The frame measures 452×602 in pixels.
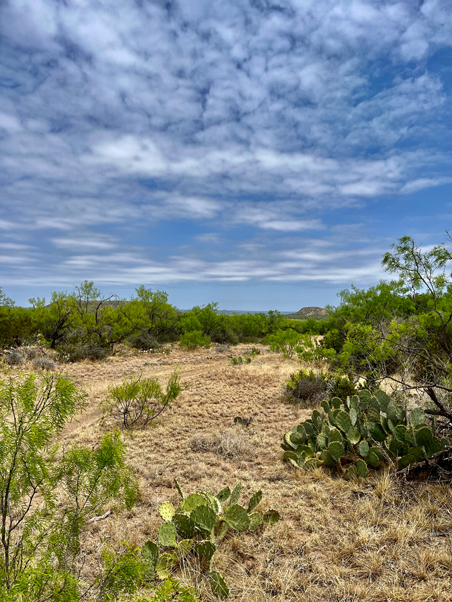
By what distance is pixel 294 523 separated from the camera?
388 cm

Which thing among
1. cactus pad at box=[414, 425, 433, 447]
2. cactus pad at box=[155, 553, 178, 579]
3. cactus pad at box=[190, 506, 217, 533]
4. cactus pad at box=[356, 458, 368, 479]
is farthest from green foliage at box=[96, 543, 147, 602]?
cactus pad at box=[414, 425, 433, 447]

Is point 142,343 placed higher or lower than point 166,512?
higher

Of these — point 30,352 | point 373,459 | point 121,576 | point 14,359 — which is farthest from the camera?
point 30,352

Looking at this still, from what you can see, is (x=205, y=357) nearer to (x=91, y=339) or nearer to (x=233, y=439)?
(x=91, y=339)

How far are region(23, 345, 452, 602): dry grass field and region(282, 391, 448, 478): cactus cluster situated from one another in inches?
12.3

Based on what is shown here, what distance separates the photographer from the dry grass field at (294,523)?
2.87m

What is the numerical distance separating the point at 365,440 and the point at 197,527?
10.8 feet

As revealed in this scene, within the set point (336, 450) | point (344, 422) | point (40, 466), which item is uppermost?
point (40, 466)

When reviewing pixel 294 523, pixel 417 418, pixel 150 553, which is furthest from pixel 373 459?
pixel 150 553

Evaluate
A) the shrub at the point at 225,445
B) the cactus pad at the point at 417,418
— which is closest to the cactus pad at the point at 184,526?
the shrub at the point at 225,445

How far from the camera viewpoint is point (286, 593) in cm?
280

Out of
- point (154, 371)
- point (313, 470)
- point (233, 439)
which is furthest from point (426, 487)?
point (154, 371)

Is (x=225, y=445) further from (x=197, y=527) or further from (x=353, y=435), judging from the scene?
(x=197, y=527)

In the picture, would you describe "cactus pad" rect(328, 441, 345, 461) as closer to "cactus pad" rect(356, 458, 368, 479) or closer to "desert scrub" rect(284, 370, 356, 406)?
"cactus pad" rect(356, 458, 368, 479)
